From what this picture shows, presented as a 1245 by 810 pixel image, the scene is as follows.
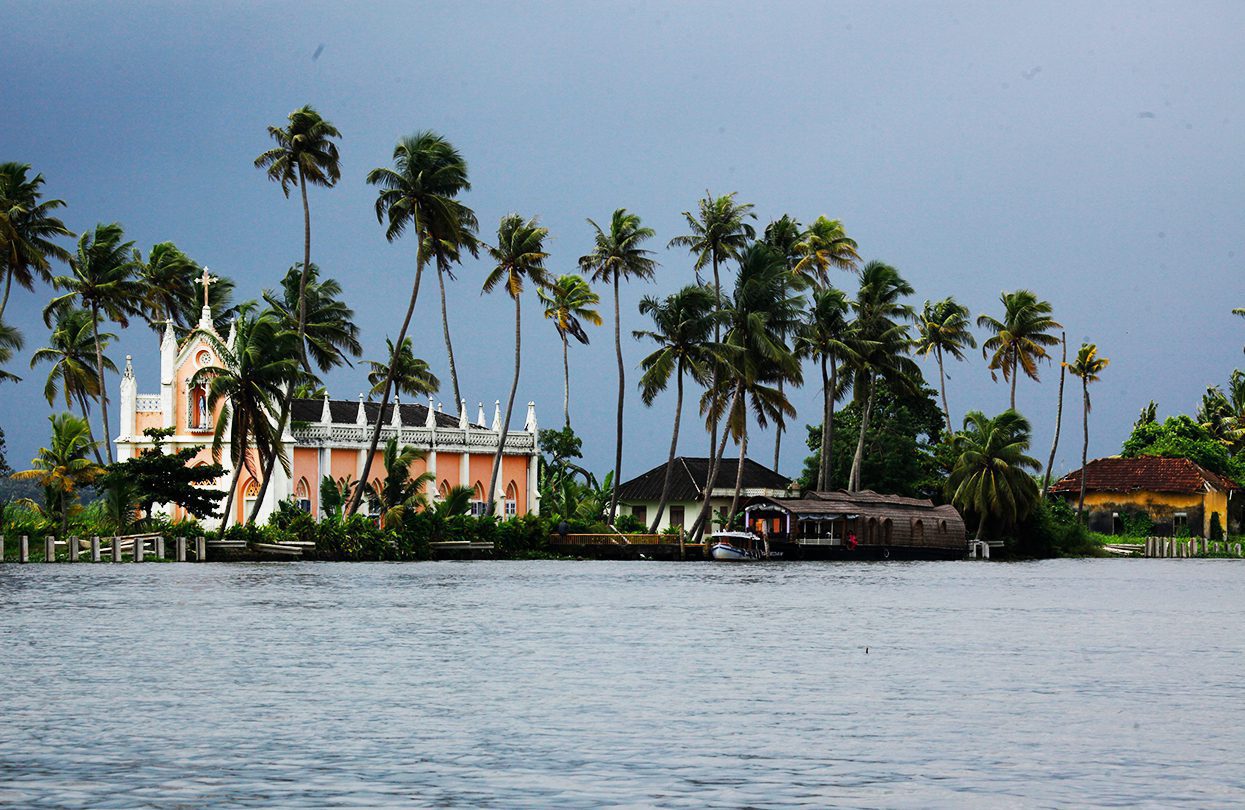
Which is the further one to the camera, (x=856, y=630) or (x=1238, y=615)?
(x=1238, y=615)

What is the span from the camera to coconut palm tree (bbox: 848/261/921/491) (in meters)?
87.4

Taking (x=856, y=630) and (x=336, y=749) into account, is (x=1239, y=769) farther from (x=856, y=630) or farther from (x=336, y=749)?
(x=856, y=630)

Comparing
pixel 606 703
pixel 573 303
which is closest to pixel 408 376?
pixel 573 303

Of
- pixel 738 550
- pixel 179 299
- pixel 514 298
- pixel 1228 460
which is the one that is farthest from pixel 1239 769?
pixel 1228 460

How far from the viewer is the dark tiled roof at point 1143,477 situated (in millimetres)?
97500

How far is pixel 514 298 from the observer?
81.9 metres

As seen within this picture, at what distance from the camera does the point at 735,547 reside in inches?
2894

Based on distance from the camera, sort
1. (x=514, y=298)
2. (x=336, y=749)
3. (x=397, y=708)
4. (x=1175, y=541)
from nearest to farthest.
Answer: (x=336, y=749) → (x=397, y=708) → (x=514, y=298) → (x=1175, y=541)

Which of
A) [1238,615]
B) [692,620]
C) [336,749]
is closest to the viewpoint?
[336,749]

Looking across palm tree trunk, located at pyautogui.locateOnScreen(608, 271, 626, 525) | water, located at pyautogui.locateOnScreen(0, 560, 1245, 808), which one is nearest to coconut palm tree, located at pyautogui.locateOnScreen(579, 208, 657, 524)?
palm tree trunk, located at pyautogui.locateOnScreen(608, 271, 626, 525)

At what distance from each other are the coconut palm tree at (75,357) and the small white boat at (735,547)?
29564mm

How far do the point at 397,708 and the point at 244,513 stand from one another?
5380 cm

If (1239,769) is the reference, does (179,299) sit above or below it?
above

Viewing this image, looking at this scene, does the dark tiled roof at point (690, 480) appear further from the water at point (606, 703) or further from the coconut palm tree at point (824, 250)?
the water at point (606, 703)
